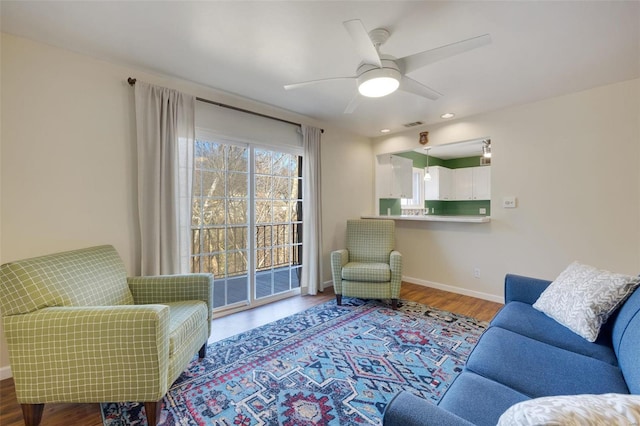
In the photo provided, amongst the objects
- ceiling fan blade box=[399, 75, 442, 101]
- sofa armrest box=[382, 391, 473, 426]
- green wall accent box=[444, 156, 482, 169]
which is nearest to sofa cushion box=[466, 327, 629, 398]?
sofa armrest box=[382, 391, 473, 426]

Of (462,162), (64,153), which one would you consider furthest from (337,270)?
(462,162)

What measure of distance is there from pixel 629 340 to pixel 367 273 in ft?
7.06

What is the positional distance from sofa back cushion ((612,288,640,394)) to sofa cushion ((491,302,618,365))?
0.24 feet

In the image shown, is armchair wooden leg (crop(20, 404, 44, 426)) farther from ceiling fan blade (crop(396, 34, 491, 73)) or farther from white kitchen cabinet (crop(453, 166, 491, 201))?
white kitchen cabinet (crop(453, 166, 491, 201))

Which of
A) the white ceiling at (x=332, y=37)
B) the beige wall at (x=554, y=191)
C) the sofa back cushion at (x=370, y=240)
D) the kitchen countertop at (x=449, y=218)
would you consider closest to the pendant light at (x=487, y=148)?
the beige wall at (x=554, y=191)

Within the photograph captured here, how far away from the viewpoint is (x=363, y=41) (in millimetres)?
1519

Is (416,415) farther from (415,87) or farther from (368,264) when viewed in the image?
(368,264)

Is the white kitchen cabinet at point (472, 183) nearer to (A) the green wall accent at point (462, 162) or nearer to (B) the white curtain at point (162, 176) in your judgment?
(A) the green wall accent at point (462, 162)

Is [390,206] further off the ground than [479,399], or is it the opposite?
[390,206]

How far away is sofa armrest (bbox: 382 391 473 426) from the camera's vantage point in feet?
2.64

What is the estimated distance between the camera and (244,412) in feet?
5.25

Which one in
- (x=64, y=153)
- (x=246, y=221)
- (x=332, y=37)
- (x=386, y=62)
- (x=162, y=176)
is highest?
(x=332, y=37)

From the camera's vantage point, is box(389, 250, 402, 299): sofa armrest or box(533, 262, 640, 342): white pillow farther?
box(389, 250, 402, 299): sofa armrest

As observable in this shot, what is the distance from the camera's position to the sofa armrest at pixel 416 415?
806 mm
